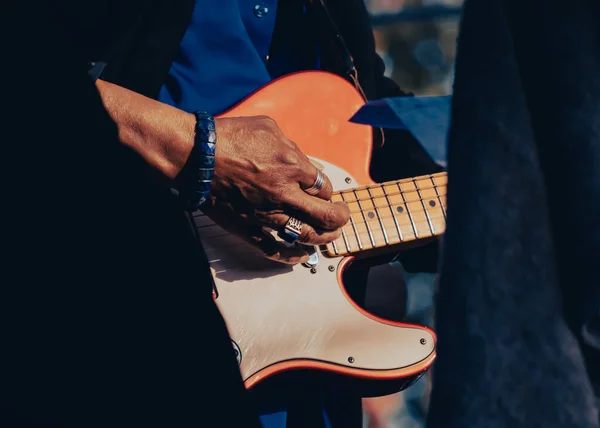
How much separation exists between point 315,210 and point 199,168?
0.20m

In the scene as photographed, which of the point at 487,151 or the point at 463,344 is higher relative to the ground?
the point at 487,151

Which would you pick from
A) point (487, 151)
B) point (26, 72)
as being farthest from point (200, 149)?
point (487, 151)

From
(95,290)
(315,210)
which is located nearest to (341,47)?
(315,210)

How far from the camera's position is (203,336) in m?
0.63

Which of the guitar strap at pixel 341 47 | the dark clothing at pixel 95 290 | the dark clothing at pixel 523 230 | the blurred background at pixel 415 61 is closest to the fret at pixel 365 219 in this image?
the guitar strap at pixel 341 47

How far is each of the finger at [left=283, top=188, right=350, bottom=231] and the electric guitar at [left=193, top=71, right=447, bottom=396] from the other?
0.28 feet

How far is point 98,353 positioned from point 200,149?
366mm

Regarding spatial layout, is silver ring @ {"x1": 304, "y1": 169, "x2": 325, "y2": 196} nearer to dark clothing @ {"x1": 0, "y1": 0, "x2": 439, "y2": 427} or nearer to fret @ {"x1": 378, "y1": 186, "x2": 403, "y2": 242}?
fret @ {"x1": 378, "y1": 186, "x2": 403, "y2": 242}

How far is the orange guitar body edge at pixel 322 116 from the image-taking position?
3.72 ft

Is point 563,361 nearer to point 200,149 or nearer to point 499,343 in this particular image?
point 499,343

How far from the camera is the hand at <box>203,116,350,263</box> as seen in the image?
924 mm

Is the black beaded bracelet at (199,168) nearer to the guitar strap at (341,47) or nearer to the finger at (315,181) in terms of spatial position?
the finger at (315,181)

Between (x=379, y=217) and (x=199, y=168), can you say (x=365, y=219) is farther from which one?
(x=199, y=168)

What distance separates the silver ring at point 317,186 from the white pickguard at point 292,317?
136 mm
